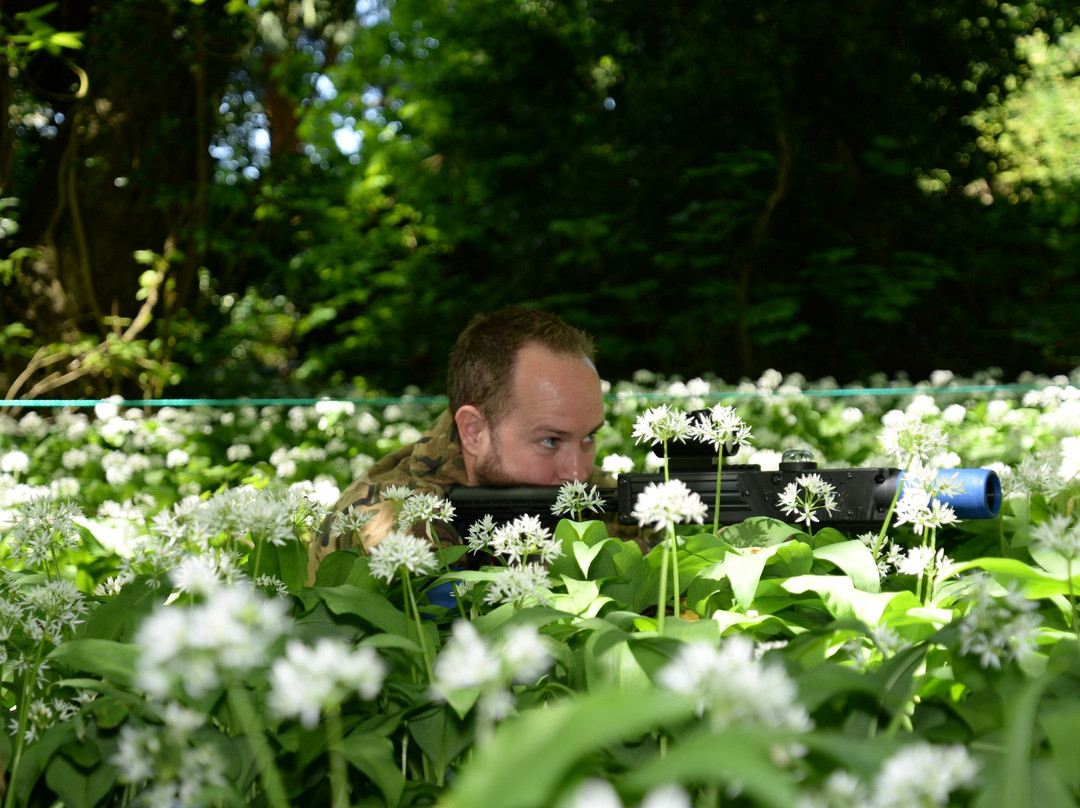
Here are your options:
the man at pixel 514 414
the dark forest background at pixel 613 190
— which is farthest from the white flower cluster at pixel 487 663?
the dark forest background at pixel 613 190

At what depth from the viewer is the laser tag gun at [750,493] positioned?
1707 mm

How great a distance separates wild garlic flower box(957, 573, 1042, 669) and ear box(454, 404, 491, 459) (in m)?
1.79

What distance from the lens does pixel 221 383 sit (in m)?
9.31

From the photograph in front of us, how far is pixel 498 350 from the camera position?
279 cm

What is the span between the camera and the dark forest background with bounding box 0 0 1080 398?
7918mm

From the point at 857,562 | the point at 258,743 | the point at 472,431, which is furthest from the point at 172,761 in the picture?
the point at 472,431

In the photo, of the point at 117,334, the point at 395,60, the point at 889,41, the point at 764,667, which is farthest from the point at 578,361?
the point at 395,60

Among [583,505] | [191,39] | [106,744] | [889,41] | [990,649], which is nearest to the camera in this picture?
[990,649]

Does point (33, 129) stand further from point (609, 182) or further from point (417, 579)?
point (417, 579)

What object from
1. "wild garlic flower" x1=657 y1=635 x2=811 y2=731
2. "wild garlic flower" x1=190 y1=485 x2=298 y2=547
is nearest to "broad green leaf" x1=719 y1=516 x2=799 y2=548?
"wild garlic flower" x1=190 y1=485 x2=298 y2=547

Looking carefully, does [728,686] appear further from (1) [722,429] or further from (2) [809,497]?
(2) [809,497]

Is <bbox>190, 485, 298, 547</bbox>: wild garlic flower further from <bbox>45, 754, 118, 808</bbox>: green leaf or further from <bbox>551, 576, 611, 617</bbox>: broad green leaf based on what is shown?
<bbox>551, 576, 611, 617</bbox>: broad green leaf

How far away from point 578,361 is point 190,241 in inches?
234

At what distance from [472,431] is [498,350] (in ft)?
0.79
